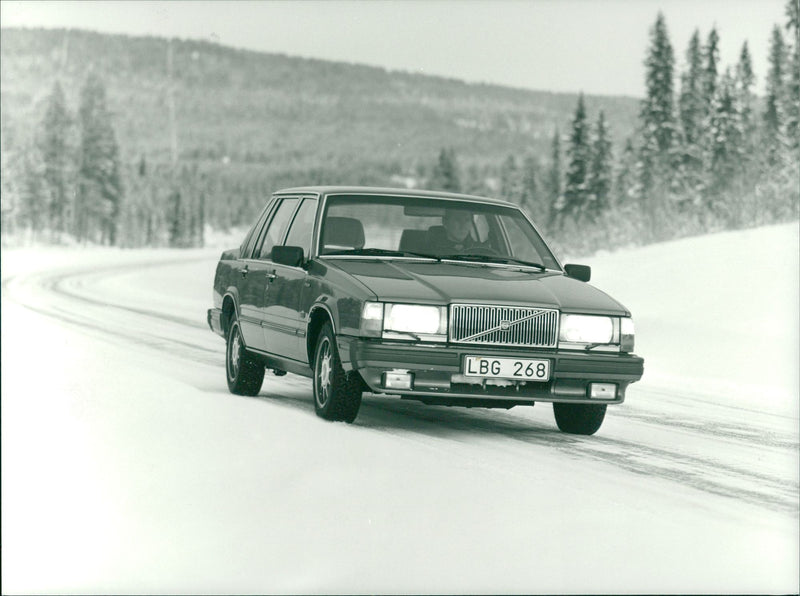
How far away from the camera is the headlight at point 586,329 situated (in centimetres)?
902

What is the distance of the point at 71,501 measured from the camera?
6.21 metres

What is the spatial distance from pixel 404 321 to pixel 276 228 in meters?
2.87

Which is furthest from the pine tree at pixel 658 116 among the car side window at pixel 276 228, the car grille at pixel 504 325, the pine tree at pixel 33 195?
the car grille at pixel 504 325

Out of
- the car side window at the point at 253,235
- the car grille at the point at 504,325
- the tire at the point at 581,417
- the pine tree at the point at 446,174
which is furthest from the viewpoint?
the pine tree at the point at 446,174

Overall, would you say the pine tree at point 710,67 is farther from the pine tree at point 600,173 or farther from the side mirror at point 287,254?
the side mirror at point 287,254

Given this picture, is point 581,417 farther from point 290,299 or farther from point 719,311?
point 719,311

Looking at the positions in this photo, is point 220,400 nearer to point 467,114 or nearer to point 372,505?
point 372,505

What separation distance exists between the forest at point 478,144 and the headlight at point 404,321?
14.7 feet

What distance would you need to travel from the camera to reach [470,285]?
29.8 ft

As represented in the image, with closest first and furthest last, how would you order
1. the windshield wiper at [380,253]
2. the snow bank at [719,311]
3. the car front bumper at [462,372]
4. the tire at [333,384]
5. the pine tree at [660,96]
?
the car front bumper at [462,372] < the tire at [333,384] < the windshield wiper at [380,253] < the snow bank at [719,311] < the pine tree at [660,96]

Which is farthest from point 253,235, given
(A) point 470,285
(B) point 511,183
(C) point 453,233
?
(B) point 511,183

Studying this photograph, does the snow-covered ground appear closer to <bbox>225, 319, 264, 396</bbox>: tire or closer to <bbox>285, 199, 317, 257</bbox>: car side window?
<bbox>225, 319, 264, 396</bbox>: tire

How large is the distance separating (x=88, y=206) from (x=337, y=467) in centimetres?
13717

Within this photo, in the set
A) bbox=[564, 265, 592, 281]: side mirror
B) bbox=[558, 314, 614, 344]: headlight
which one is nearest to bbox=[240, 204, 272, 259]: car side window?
bbox=[564, 265, 592, 281]: side mirror
